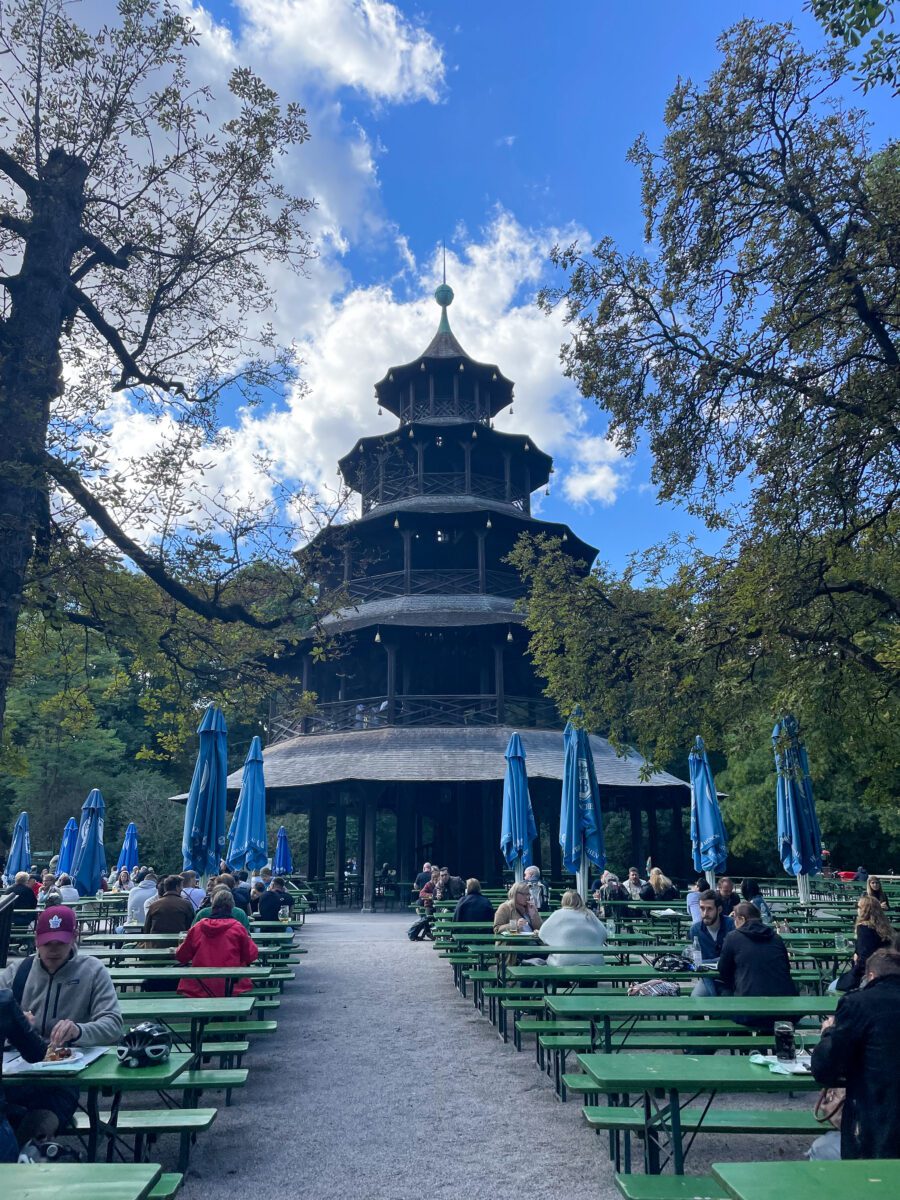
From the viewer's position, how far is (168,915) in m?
10.0

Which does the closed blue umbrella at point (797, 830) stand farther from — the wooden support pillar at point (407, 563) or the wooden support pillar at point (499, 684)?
the wooden support pillar at point (407, 563)

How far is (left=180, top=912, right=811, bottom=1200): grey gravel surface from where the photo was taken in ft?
16.0

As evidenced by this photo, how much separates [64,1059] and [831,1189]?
11.9 ft

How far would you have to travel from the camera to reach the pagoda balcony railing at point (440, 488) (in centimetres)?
3128

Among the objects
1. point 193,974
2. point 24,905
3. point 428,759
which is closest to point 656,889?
point 428,759

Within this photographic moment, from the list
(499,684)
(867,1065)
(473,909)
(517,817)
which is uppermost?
(499,684)

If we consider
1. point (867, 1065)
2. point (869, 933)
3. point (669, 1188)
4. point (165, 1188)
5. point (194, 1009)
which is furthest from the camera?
point (869, 933)

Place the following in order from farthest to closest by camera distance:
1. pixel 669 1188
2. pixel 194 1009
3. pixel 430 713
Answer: pixel 430 713 < pixel 194 1009 < pixel 669 1188

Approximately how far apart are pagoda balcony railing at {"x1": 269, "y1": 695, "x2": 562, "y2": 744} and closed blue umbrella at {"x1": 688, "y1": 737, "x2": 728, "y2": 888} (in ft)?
33.9

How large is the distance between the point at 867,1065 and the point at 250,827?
1600 cm

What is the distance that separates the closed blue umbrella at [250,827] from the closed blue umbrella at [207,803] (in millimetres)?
3393

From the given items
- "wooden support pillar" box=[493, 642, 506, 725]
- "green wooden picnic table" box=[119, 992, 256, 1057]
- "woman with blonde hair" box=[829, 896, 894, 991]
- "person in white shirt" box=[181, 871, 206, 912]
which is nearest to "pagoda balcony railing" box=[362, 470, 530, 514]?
"wooden support pillar" box=[493, 642, 506, 725]

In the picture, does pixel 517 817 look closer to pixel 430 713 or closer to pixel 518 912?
pixel 518 912

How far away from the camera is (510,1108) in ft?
20.7
